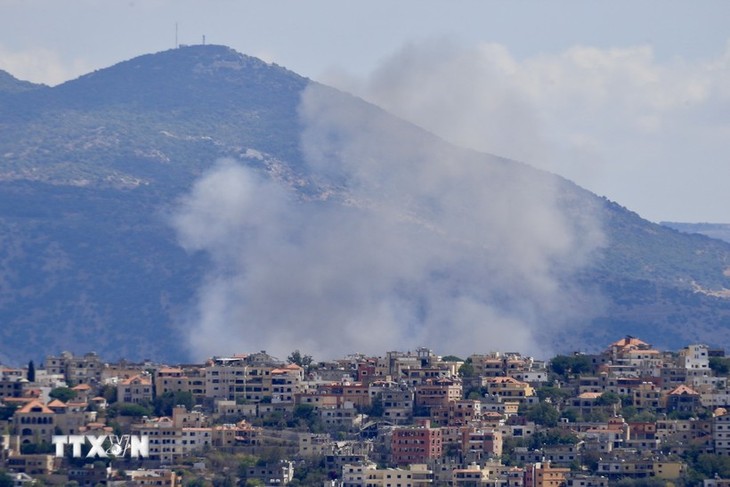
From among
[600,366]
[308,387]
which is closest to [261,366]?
[308,387]

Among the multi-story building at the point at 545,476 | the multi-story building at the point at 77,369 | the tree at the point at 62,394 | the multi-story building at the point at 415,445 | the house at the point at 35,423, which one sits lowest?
the multi-story building at the point at 545,476

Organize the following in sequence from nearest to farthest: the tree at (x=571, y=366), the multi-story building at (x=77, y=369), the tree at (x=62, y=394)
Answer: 1. the tree at (x=62, y=394)
2. the multi-story building at (x=77, y=369)
3. the tree at (x=571, y=366)

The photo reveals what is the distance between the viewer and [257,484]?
118 metres

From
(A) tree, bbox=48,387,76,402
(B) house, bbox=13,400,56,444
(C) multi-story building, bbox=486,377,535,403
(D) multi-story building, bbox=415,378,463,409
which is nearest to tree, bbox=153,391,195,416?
(A) tree, bbox=48,387,76,402

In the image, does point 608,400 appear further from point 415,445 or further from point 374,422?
point 415,445

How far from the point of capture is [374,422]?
131 meters

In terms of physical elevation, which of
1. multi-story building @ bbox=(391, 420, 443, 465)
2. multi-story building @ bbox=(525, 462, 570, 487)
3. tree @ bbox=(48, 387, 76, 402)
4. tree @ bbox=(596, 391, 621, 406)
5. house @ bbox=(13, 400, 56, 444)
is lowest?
multi-story building @ bbox=(525, 462, 570, 487)

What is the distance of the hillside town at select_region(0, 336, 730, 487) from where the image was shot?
392 ft

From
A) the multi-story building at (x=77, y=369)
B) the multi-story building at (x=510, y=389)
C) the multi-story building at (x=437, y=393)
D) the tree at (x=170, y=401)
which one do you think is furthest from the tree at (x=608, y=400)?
the multi-story building at (x=77, y=369)

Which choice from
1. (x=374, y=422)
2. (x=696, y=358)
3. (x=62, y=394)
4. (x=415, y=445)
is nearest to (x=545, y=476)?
(x=415, y=445)

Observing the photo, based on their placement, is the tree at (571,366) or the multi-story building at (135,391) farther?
the tree at (571,366)

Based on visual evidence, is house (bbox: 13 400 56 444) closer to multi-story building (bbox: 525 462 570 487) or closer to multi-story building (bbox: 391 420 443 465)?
multi-story building (bbox: 391 420 443 465)

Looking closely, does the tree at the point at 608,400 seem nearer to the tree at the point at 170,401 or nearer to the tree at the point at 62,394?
the tree at the point at 170,401

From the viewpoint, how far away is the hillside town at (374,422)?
120 metres
